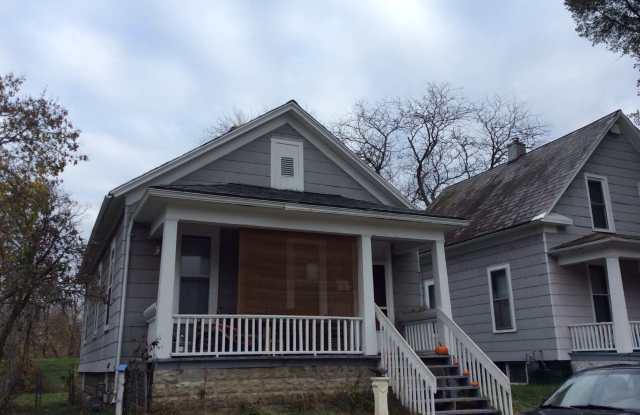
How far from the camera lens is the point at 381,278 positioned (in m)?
13.5

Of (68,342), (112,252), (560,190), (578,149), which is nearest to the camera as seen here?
(112,252)

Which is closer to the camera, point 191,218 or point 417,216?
point 191,218

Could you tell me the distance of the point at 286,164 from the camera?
12.9m

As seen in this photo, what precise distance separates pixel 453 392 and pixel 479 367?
26.0 inches

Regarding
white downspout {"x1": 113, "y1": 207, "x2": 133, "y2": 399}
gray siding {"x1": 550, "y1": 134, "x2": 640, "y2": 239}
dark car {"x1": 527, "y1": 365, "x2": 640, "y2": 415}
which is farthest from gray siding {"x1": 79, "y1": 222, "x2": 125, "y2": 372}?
gray siding {"x1": 550, "y1": 134, "x2": 640, "y2": 239}

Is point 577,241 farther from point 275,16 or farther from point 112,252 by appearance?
point 112,252

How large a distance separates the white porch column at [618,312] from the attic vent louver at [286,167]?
7641mm

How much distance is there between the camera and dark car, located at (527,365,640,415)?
5094 mm

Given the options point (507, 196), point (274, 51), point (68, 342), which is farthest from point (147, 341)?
point (68, 342)

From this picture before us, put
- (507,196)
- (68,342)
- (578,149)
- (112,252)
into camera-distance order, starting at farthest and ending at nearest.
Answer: (68,342) < (507,196) < (578,149) < (112,252)

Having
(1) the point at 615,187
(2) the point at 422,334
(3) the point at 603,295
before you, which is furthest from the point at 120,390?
(1) the point at 615,187

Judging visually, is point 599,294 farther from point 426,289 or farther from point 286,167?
point 286,167

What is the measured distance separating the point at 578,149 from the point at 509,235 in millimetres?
3165

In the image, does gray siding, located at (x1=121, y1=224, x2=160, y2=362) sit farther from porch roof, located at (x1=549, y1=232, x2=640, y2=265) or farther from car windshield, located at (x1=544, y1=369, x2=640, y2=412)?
porch roof, located at (x1=549, y1=232, x2=640, y2=265)
